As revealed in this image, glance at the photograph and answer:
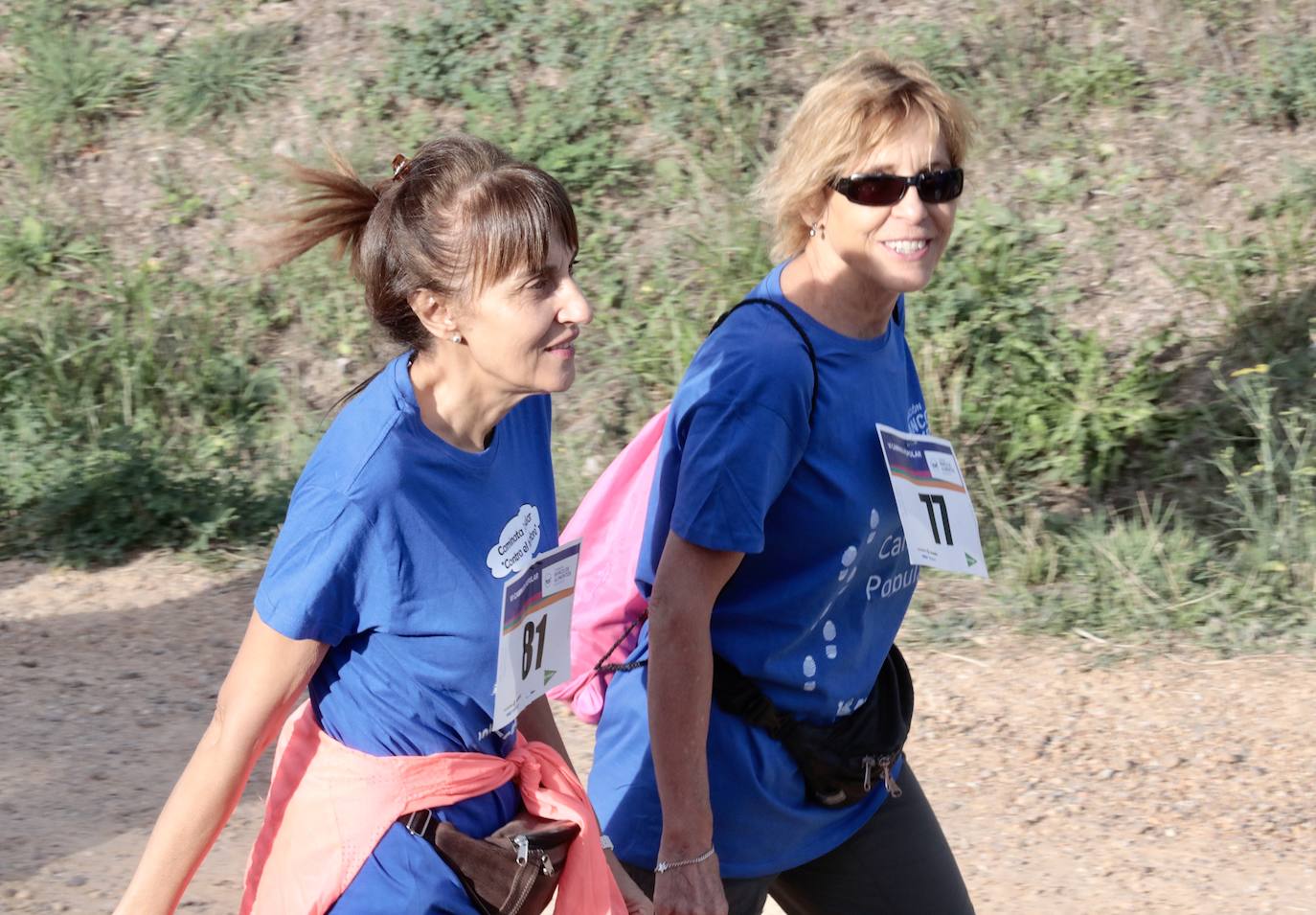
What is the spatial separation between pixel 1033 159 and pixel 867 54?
4887 mm

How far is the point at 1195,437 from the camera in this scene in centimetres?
591

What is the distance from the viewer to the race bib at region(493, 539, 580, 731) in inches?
79.9

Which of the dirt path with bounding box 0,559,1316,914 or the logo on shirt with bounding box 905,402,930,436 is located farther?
the dirt path with bounding box 0,559,1316,914

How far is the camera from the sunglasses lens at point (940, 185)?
246 cm

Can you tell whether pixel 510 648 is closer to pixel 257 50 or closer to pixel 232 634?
pixel 232 634

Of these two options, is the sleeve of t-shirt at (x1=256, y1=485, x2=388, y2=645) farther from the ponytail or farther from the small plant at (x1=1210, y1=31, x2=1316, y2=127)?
the small plant at (x1=1210, y1=31, x2=1316, y2=127)

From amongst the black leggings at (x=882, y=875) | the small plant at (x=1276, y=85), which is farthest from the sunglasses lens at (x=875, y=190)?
the small plant at (x=1276, y=85)

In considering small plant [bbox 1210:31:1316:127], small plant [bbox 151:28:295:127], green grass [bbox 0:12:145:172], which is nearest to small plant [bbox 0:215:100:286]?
green grass [bbox 0:12:145:172]

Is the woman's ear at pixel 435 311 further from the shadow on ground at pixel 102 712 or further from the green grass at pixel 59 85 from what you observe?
the green grass at pixel 59 85

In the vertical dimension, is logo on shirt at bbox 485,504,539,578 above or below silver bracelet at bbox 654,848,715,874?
above

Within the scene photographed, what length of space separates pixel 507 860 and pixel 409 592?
38 centimetres

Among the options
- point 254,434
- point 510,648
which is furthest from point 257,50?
point 510,648

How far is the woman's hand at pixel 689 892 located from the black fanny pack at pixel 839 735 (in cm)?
26

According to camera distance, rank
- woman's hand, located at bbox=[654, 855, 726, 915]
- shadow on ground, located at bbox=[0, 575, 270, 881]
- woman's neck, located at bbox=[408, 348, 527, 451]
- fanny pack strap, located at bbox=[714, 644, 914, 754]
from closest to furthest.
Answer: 1. woman's neck, located at bbox=[408, 348, 527, 451]
2. woman's hand, located at bbox=[654, 855, 726, 915]
3. fanny pack strap, located at bbox=[714, 644, 914, 754]
4. shadow on ground, located at bbox=[0, 575, 270, 881]
